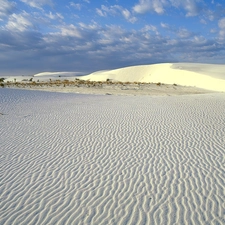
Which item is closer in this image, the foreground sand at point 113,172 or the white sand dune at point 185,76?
the foreground sand at point 113,172

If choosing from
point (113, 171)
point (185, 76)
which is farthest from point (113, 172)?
point (185, 76)

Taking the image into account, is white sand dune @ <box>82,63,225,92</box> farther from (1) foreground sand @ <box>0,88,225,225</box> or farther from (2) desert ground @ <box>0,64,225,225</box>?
(1) foreground sand @ <box>0,88,225,225</box>

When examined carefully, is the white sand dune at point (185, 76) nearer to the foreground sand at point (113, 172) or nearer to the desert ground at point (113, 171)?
the desert ground at point (113, 171)

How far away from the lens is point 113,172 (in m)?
5.20

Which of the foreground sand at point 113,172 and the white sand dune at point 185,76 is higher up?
the white sand dune at point 185,76

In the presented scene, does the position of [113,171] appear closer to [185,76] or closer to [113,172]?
[113,172]

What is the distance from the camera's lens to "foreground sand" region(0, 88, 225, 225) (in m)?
3.75

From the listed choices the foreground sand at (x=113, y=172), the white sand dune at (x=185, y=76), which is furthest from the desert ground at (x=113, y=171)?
the white sand dune at (x=185, y=76)

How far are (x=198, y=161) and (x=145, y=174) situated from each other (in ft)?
5.11

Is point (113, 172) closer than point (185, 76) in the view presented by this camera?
Yes

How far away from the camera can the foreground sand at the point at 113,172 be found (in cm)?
375

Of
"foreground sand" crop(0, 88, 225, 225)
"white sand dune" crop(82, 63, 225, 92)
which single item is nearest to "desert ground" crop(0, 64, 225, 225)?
"foreground sand" crop(0, 88, 225, 225)

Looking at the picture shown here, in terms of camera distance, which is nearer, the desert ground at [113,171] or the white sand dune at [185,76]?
the desert ground at [113,171]

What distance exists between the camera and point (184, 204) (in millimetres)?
3965
